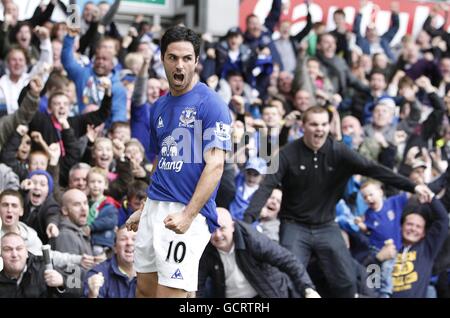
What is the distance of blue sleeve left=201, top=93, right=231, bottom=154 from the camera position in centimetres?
607

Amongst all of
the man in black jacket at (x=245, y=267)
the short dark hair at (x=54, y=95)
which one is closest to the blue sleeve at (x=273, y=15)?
the short dark hair at (x=54, y=95)

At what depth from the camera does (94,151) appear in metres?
10.4

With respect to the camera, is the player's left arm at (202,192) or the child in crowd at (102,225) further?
the child in crowd at (102,225)

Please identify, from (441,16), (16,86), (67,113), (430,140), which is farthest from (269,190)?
(441,16)

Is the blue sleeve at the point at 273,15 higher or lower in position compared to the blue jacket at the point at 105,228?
higher

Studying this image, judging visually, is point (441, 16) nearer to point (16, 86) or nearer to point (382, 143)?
point (382, 143)

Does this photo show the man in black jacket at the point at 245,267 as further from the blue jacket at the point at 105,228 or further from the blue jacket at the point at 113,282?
the blue jacket at the point at 105,228

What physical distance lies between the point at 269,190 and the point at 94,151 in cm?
201

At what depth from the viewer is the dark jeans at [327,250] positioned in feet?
31.2

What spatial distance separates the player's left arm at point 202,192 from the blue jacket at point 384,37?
36.4 feet

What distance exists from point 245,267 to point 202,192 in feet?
11.1

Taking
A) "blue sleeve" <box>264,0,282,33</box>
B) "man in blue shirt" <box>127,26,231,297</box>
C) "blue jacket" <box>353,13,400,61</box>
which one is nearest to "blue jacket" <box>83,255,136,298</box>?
"man in blue shirt" <box>127,26,231,297</box>

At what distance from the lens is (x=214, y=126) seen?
6.08m

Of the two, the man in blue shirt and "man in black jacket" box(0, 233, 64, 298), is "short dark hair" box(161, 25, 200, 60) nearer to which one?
the man in blue shirt
